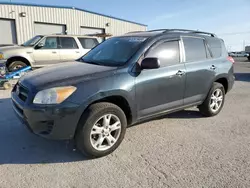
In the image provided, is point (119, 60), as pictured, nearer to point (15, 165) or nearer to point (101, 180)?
point (101, 180)

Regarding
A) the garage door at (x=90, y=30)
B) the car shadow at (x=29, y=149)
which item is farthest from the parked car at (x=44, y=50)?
the garage door at (x=90, y=30)

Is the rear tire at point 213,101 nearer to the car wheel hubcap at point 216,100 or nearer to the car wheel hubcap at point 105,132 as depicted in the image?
the car wheel hubcap at point 216,100

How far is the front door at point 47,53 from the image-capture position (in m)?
9.30

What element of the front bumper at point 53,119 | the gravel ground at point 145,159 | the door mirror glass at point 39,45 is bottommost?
the gravel ground at point 145,159

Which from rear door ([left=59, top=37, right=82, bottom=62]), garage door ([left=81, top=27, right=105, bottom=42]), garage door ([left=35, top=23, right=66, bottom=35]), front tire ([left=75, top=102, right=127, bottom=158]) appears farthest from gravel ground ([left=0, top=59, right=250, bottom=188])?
garage door ([left=81, top=27, right=105, bottom=42])

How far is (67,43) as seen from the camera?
1023 centimetres

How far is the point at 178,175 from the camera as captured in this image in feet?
8.95

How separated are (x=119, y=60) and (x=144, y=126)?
56.3 inches

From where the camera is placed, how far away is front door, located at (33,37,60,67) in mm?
9297

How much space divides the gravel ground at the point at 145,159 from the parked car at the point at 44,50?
16.4ft

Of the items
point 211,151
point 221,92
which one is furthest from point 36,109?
point 221,92

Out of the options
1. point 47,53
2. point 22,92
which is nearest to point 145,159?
point 22,92

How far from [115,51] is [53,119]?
70.6 inches

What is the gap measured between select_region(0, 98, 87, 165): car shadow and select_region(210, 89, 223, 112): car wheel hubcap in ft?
10.1
